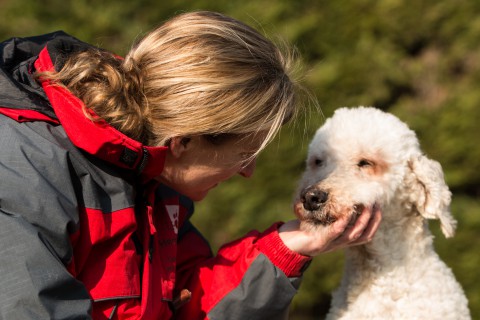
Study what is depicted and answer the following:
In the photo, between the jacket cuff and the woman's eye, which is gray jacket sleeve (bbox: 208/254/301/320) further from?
the woman's eye

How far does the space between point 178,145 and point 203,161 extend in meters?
0.10

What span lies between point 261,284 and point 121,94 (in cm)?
67

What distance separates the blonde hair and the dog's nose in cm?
28

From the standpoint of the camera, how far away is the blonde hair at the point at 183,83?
1.69 m

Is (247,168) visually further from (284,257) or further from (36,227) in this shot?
(36,227)

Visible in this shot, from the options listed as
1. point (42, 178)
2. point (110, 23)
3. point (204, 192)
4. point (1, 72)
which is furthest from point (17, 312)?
point (110, 23)

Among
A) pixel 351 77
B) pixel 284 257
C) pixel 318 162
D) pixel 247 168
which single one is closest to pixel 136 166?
pixel 247 168

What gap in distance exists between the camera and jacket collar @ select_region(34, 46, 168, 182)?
160 centimetres

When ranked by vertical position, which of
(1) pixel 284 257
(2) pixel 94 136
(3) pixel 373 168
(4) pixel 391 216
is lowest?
(1) pixel 284 257

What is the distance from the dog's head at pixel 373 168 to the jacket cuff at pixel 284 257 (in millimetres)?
130

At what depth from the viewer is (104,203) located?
167 cm

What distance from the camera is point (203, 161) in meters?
1.89

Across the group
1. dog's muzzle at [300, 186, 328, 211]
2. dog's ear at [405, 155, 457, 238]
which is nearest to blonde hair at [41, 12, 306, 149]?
dog's muzzle at [300, 186, 328, 211]

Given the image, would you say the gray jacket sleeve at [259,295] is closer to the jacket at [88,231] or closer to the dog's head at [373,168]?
the jacket at [88,231]
